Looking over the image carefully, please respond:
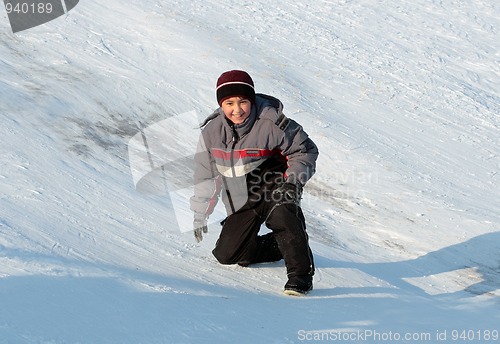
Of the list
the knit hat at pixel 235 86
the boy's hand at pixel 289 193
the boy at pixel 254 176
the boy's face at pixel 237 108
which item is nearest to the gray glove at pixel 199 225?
the boy at pixel 254 176

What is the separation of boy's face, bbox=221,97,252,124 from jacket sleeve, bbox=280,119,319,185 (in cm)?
25

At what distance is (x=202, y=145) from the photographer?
14.3 feet

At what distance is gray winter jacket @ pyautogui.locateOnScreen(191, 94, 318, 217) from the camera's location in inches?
164

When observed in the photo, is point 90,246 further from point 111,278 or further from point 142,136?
point 142,136

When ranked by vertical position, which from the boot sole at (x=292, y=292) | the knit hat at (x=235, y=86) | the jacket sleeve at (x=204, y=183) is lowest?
the boot sole at (x=292, y=292)

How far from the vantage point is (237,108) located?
4.11 metres

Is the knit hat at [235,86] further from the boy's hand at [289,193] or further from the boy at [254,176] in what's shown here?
the boy's hand at [289,193]

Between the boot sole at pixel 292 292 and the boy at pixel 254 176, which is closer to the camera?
the boot sole at pixel 292 292

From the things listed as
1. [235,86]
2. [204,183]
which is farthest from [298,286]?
[235,86]

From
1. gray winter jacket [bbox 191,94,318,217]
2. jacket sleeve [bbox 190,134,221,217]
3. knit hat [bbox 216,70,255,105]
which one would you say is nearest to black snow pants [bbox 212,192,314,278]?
gray winter jacket [bbox 191,94,318,217]

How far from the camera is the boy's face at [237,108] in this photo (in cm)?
411

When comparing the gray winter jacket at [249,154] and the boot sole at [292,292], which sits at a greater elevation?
the gray winter jacket at [249,154]

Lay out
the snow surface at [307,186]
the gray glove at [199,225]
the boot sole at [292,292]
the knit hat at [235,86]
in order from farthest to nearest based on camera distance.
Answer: the gray glove at [199,225]
the knit hat at [235,86]
the boot sole at [292,292]
the snow surface at [307,186]

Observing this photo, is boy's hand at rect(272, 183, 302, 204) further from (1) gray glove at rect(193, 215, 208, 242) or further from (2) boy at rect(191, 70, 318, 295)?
(1) gray glove at rect(193, 215, 208, 242)
